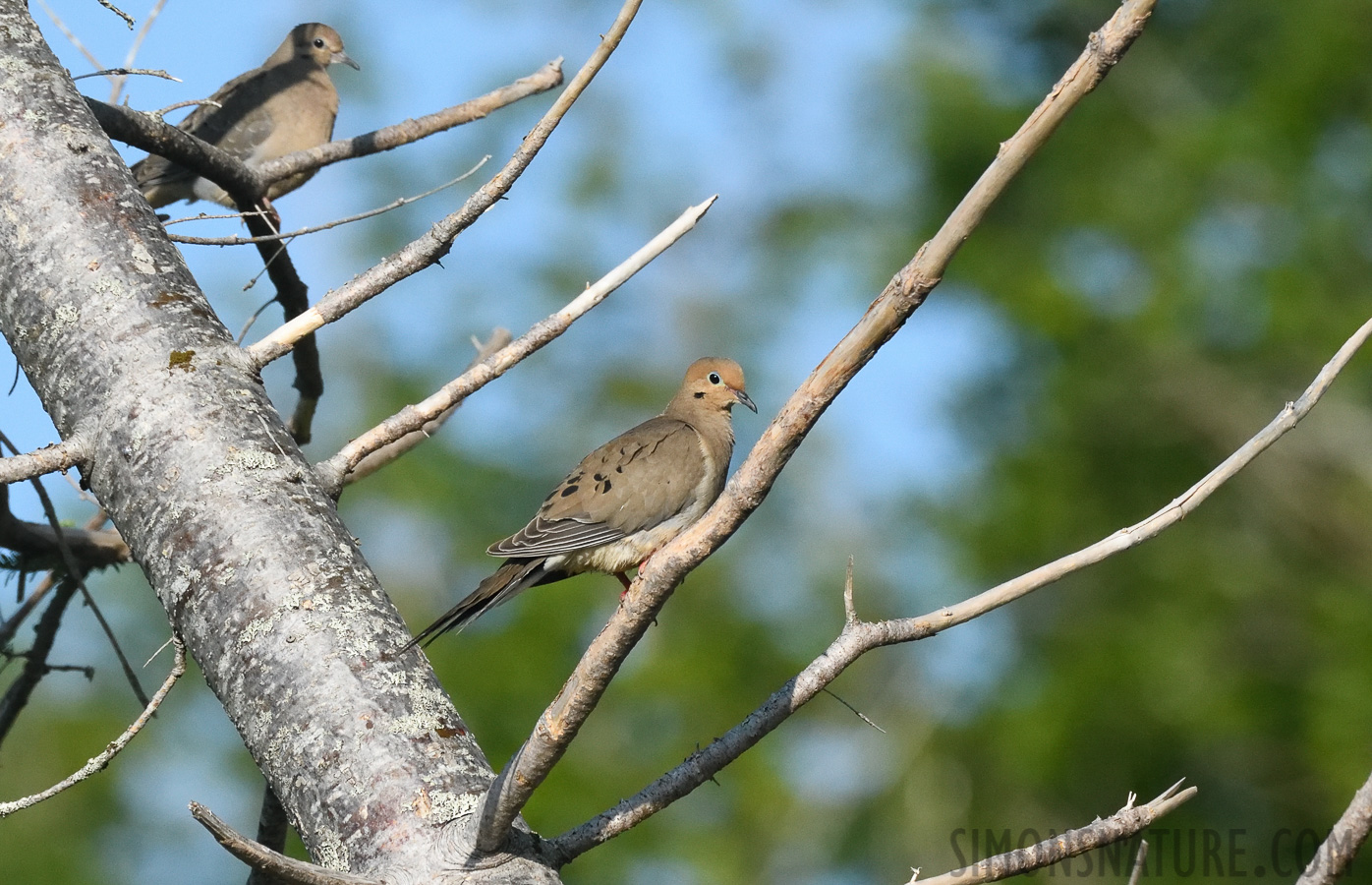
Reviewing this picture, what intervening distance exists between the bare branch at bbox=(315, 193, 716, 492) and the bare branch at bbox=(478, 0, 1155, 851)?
77cm

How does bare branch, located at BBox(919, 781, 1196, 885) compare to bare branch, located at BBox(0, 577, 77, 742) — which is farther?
bare branch, located at BBox(0, 577, 77, 742)

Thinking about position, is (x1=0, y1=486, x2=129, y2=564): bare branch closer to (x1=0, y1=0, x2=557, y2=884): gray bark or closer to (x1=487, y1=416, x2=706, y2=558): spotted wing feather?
(x1=0, y1=0, x2=557, y2=884): gray bark

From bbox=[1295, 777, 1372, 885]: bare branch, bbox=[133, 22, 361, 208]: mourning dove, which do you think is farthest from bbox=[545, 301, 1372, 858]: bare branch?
bbox=[133, 22, 361, 208]: mourning dove

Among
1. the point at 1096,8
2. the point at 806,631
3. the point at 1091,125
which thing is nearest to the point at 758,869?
the point at 806,631

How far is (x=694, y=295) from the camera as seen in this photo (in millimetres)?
22141

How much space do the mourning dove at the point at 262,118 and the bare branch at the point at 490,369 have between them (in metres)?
4.06

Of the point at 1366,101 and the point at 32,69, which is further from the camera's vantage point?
A: the point at 1366,101

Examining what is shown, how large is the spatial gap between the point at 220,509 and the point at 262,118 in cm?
520

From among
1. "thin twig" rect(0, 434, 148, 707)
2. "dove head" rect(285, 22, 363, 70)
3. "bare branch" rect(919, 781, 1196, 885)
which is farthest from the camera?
"dove head" rect(285, 22, 363, 70)

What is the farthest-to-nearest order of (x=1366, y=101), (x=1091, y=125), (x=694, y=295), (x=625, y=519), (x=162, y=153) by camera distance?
(x=694, y=295)
(x=1091, y=125)
(x=1366, y=101)
(x=625, y=519)
(x=162, y=153)

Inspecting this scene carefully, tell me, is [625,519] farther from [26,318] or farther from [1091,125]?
[1091,125]

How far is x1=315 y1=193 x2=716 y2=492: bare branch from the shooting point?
8.23ft

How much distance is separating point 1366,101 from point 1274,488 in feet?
11.2

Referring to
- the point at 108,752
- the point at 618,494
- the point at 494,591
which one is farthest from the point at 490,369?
the point at 618,494
